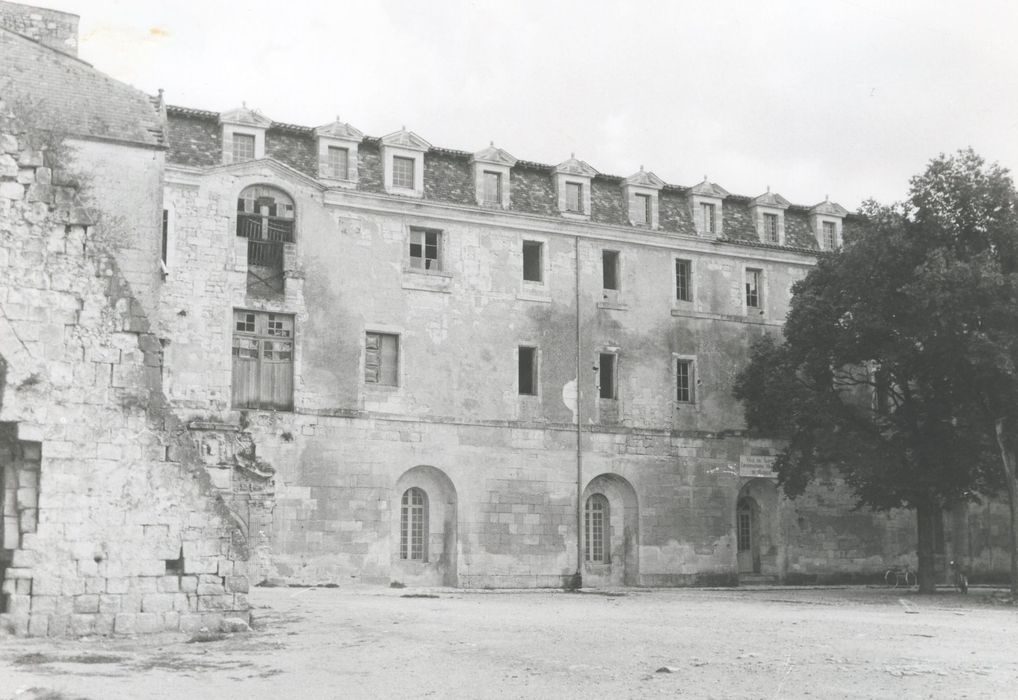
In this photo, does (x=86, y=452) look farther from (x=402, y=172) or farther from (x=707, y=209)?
(x=707, y=209)

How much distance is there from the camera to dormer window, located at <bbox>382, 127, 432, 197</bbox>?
34.9 metres

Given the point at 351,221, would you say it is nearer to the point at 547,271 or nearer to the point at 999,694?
the point at 547,271

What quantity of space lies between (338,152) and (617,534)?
13.9m

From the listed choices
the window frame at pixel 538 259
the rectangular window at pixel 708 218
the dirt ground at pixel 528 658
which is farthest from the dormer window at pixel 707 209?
the dirt ground at pixel 528 658

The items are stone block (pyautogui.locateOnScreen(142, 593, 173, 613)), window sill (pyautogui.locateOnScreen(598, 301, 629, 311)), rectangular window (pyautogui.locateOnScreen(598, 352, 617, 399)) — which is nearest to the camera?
stone block (pyautogui.locateOnScreen(142, 593, 173, 613))

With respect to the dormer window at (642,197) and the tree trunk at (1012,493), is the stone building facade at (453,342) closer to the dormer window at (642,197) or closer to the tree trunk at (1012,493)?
the dormer window at (642,197)

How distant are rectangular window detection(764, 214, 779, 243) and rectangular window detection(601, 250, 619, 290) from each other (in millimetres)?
5889

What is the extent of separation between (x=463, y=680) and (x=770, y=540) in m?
27.5

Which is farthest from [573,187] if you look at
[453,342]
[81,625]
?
[81,625]

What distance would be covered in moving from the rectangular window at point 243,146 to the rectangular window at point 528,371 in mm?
9472

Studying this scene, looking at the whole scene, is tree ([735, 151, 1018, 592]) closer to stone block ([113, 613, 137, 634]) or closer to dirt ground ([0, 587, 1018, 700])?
dirt ground ([0, 587, 1018, 700])

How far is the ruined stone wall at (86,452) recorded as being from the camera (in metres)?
15.5

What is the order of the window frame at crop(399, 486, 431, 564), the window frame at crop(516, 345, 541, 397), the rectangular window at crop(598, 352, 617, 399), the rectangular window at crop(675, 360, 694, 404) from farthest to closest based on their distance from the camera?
the rectangular window at crop(675, 360, 694, 404) → the rectangular window at crop(598, 352, 617, 399) → the window frame at crop(516, 345, 541, 397) → the window frame at crop(399, 486, 431, 564)

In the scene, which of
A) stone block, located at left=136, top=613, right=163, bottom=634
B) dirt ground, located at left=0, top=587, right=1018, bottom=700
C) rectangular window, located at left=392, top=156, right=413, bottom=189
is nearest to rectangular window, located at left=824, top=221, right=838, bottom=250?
rectangular window, located at left=392, top=156, right=413, bottom=189
